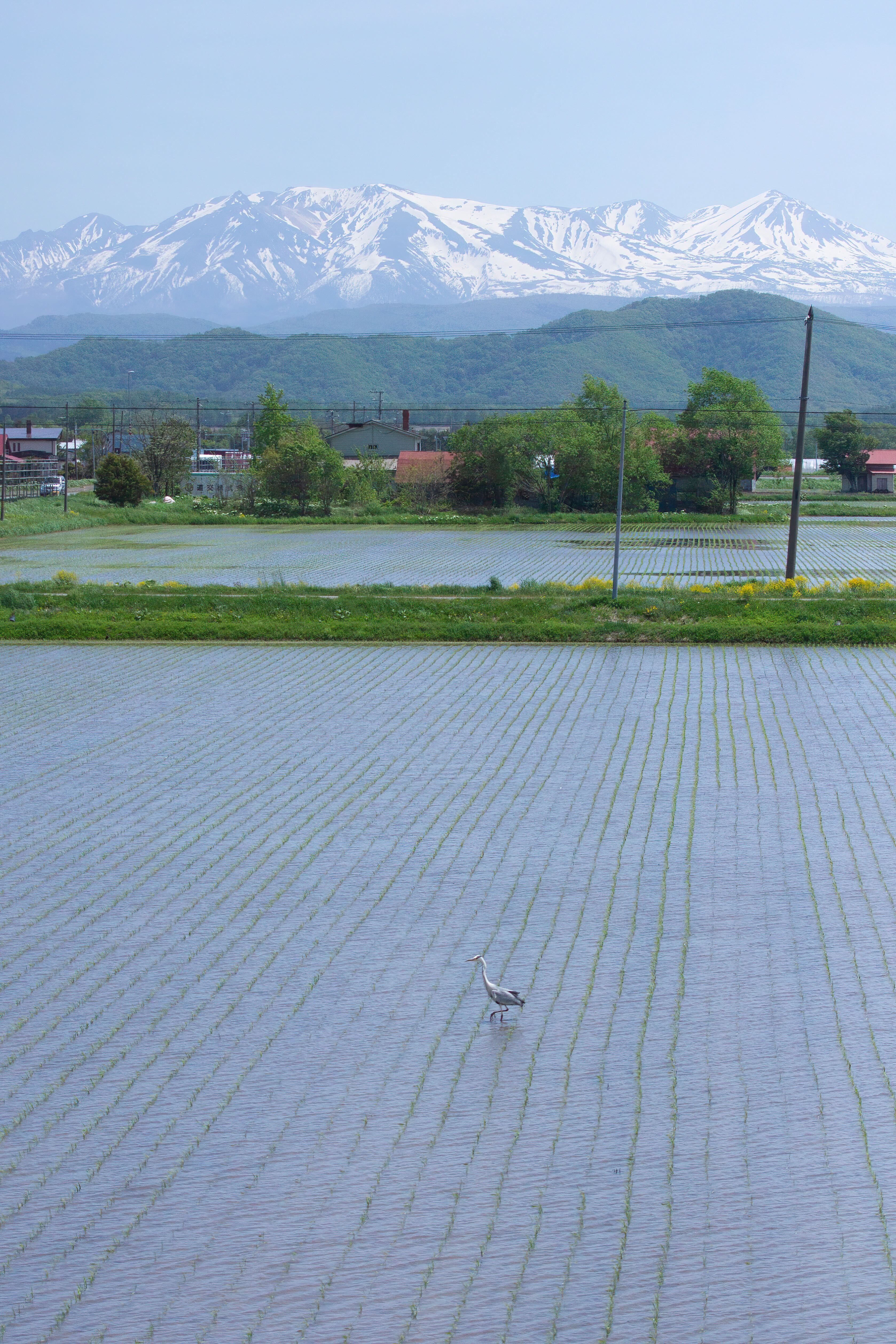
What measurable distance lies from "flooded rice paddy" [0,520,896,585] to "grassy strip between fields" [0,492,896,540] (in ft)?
3.50

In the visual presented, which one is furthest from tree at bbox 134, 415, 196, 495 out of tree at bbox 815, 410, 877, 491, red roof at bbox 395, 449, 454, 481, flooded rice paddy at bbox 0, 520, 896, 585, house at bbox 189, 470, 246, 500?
tree at bbox 815, 410, 877, 491

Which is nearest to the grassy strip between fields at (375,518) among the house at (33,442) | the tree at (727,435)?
the tree at (727,435)

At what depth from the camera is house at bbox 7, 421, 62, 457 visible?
8338 centimetres

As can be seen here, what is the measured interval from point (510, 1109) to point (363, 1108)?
2.40 feet

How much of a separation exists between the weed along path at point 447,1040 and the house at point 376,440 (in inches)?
2321

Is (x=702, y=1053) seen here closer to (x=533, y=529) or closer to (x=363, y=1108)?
(x=363, y=1108)

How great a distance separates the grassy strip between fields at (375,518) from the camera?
46094mm

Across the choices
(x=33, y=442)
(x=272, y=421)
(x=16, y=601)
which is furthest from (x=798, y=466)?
(x=33, y=442)

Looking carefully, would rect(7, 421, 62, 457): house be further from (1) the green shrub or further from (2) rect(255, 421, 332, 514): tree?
(1) the green shrub

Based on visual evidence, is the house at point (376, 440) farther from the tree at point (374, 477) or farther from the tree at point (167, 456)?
the tree at point (374, 477)

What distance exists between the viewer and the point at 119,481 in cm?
5109

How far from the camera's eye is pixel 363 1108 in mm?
6203

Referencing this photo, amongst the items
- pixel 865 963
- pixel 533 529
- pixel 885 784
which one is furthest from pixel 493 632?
pixel 533 529

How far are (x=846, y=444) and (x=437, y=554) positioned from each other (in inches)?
1709
